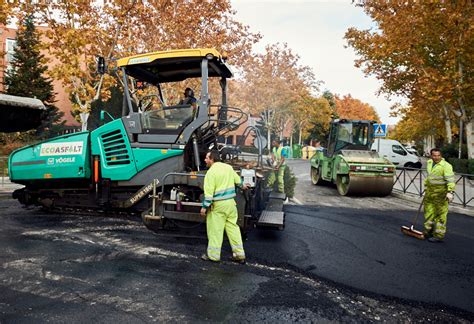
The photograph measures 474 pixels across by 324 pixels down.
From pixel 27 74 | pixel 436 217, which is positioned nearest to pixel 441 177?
pixel 436 217

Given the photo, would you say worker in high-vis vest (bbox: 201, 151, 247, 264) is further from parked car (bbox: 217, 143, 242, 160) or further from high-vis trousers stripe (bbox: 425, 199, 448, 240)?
high-vis trousers stripe (bbox: 425, 199, 448, 240)

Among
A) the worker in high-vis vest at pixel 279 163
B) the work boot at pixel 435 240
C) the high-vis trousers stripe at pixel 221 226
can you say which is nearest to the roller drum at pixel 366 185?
the worker in high-vis vest at pixel 279 163

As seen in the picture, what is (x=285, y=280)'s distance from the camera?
466 cm

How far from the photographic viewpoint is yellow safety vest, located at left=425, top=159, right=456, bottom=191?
6.85 m

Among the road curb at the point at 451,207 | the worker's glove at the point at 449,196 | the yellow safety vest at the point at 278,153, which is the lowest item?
the road curb at the point at 451,207

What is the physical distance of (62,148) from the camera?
7.23 metres

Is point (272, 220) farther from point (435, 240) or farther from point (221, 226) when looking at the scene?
point (435, 240)

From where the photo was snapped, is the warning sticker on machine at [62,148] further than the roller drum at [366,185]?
No

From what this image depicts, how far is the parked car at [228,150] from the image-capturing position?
24.5 feet

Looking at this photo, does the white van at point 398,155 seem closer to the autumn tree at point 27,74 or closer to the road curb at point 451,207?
the road curb at point 451,207

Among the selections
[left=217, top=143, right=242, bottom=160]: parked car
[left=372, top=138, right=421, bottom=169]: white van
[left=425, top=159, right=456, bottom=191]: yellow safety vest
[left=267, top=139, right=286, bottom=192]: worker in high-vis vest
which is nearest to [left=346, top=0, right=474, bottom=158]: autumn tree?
[left=372, top=138, right=421, bottom=169]: white van

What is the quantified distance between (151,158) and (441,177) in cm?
505

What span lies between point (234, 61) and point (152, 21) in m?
7.40

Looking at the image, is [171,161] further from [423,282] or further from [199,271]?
[423,282]
